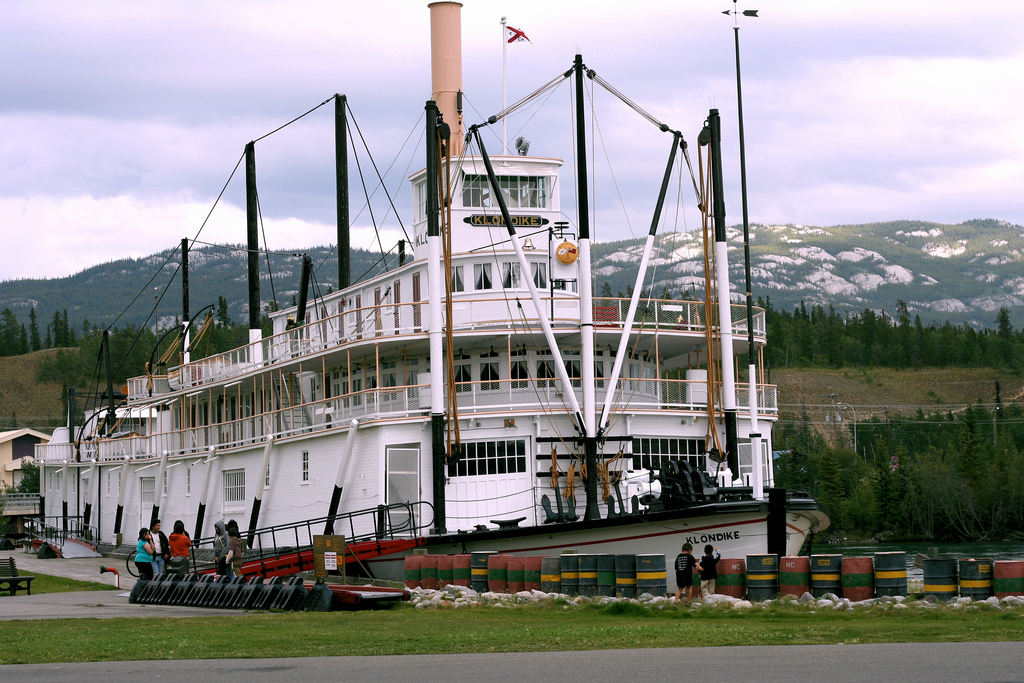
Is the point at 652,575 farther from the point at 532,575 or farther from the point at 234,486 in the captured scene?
the point at 234,486

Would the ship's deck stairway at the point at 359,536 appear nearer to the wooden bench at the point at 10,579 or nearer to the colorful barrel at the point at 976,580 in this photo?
the wooden bench at the point at 10,579

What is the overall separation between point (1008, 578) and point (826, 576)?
114 inches

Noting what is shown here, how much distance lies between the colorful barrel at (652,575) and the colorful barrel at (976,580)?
498cm

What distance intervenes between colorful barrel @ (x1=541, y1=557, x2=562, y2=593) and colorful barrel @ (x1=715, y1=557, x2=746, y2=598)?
2.94 metres

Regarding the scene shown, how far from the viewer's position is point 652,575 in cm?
2128

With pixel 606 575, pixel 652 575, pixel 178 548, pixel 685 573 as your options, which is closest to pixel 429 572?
pixel 606 575

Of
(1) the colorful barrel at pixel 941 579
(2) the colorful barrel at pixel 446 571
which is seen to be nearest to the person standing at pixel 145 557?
(2) the colorful barrel at pixel 446 571

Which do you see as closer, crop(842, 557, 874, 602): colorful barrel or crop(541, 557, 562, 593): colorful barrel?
crop(842, 557, 874, 602): colorful barrel

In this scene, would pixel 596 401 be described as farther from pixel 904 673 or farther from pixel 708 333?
pixel 904 673

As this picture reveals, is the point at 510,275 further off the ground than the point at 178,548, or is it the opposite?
the point at 510,275

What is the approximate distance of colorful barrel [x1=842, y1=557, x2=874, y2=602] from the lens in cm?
2028

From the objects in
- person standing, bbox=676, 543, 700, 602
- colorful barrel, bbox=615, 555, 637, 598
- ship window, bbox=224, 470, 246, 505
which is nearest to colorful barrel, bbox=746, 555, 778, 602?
person standing, bbox=676, 543, 700, 602

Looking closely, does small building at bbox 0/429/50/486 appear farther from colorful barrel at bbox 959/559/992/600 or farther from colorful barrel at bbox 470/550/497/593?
colorful barrel at bbox 959/559/992/600

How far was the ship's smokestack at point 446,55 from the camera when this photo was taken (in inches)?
1465
